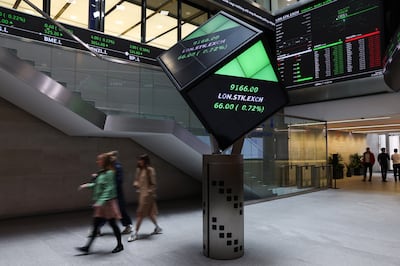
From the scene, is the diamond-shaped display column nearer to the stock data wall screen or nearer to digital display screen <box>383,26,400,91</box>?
digital display screen <box>383,26,400,91</box>

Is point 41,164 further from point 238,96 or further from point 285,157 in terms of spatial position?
point 285,157

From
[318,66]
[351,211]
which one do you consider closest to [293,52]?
[318,66]

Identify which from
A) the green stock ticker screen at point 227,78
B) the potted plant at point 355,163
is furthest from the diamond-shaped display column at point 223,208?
the potted plant at point 355,163

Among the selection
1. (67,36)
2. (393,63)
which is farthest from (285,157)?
(67,36)

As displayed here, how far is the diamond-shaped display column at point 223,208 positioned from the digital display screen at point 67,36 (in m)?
4.57

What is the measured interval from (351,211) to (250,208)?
2.46 metres

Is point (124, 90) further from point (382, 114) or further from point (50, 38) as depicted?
point (382, 114)

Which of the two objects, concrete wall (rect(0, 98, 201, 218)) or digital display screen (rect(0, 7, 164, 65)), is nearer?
digital display screen (rect(0, 7, 164, 65))

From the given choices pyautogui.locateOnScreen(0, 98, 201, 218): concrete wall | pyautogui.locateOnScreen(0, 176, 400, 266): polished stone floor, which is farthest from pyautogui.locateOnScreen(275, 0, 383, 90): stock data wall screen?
pyautogui.locateOnScreen(0, 98, 201, 218): concrete wall

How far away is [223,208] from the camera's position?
4508mm

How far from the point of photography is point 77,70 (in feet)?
24.4

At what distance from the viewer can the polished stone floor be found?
14.4 feet

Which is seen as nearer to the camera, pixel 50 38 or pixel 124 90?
pixel 50 38

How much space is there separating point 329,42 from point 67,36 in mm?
7804
